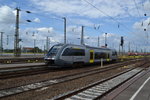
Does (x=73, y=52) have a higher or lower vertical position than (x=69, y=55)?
higher

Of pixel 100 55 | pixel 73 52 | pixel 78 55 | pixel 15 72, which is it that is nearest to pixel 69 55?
pixel 73 52

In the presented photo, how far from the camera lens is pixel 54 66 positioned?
2158 cm

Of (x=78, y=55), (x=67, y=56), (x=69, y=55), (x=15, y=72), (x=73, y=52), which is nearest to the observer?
(x=15, y=72)

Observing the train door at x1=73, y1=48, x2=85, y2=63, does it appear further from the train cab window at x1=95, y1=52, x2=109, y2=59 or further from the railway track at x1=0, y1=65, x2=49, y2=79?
the train cab window at x1=95, y1=52, x2=109, y2=59

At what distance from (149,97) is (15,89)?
256 inches

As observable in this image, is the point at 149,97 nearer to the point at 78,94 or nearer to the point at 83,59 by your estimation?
the point at 78,94

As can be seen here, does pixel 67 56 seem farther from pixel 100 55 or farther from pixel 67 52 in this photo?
pixel 100 55

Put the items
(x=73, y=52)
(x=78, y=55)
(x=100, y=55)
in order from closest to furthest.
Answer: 1. (x=73, y=52)
2. (x=78, y=55)
3. (x=100, y=55)

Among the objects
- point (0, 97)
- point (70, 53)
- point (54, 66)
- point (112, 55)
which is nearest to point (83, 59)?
point (70, 53)

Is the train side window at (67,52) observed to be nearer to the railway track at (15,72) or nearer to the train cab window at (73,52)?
the train cab window at (73,52)

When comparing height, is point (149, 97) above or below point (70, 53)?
below

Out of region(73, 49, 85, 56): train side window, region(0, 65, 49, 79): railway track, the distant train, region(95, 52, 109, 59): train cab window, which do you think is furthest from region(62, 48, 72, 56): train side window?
region(95, 52, 109, 59): train cab window

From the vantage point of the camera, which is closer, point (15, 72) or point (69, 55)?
point (15, 72)

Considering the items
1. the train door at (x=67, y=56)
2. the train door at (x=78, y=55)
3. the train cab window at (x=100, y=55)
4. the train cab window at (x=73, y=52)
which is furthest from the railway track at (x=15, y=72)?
the train cab window at (x=100, y=55)
